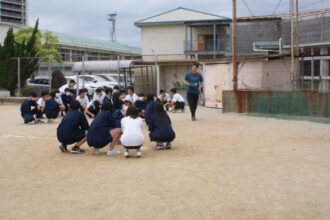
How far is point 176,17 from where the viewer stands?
4856 cm

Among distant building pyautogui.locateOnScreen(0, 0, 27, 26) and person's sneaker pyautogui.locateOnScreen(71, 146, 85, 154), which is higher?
distant building pyautogui.locateOnScreen(0, 0, 27, 26)

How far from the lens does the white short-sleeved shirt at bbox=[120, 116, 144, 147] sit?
30.8 ft

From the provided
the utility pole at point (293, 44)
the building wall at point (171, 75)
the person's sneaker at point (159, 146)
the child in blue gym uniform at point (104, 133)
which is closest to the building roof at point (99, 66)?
the building wall at point (171, 75)

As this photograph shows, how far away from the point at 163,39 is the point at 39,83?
19680 mm

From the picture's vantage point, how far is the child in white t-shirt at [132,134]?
9.38 meters

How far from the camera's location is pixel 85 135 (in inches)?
404

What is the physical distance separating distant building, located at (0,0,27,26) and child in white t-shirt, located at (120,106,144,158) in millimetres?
112543

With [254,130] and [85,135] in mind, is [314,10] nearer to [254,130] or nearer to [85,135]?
[254,130]

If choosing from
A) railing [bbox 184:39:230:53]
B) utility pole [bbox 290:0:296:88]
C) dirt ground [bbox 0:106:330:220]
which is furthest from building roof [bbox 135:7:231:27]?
dirt ground [bbox 0:106:330:220]

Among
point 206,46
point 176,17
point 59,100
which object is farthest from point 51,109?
point 176,17

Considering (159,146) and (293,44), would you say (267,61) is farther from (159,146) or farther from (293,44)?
(159,146)

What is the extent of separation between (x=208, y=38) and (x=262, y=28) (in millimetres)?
21709

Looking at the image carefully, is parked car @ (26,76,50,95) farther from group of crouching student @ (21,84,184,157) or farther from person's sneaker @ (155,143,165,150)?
person's sneaker @ (155,143,165,150)

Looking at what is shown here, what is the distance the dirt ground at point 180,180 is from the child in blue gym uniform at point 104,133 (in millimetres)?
234
